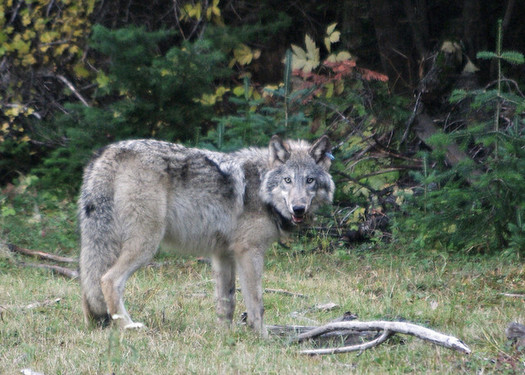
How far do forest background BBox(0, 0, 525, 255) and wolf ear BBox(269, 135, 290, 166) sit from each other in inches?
81.7

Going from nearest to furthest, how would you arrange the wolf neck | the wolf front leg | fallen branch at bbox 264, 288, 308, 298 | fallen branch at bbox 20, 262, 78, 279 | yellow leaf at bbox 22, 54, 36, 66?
the wolf front leg
the wolf neck
fallen branch at bbox 264, 288, 308, 298
fallen branch at bbox 20, 262, 78, 279
yellow leaf at bbox 22, 54, 36, 66

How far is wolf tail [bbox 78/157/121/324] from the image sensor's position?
578 cm

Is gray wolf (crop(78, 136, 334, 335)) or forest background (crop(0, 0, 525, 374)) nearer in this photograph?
forest background (crop(0, 0, 525, 374))

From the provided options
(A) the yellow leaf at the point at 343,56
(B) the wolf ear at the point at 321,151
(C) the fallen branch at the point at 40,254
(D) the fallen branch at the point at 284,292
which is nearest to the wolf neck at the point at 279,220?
(B) the wolf ear at the point at 321,151

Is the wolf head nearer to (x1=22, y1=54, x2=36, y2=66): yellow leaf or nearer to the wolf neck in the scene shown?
the wolf neck

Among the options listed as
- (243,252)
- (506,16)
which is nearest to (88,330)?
(243,252)

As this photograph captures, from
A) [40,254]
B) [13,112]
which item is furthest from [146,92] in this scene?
[13,112]

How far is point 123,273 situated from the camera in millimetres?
5832

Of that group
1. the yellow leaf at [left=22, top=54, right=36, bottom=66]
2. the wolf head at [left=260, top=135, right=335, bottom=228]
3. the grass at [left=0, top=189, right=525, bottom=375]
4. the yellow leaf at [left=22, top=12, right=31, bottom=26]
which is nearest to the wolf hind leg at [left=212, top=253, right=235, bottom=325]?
the grass at [left=0, top=189, right=525, bottom=375]

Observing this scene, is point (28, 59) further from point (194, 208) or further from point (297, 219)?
point (297, 219)

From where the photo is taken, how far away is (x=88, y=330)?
18.6 ft

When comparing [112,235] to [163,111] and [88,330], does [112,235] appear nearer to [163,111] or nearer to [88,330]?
[88,330]

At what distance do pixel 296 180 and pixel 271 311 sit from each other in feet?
4.41

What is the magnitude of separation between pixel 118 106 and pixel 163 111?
0.62m
